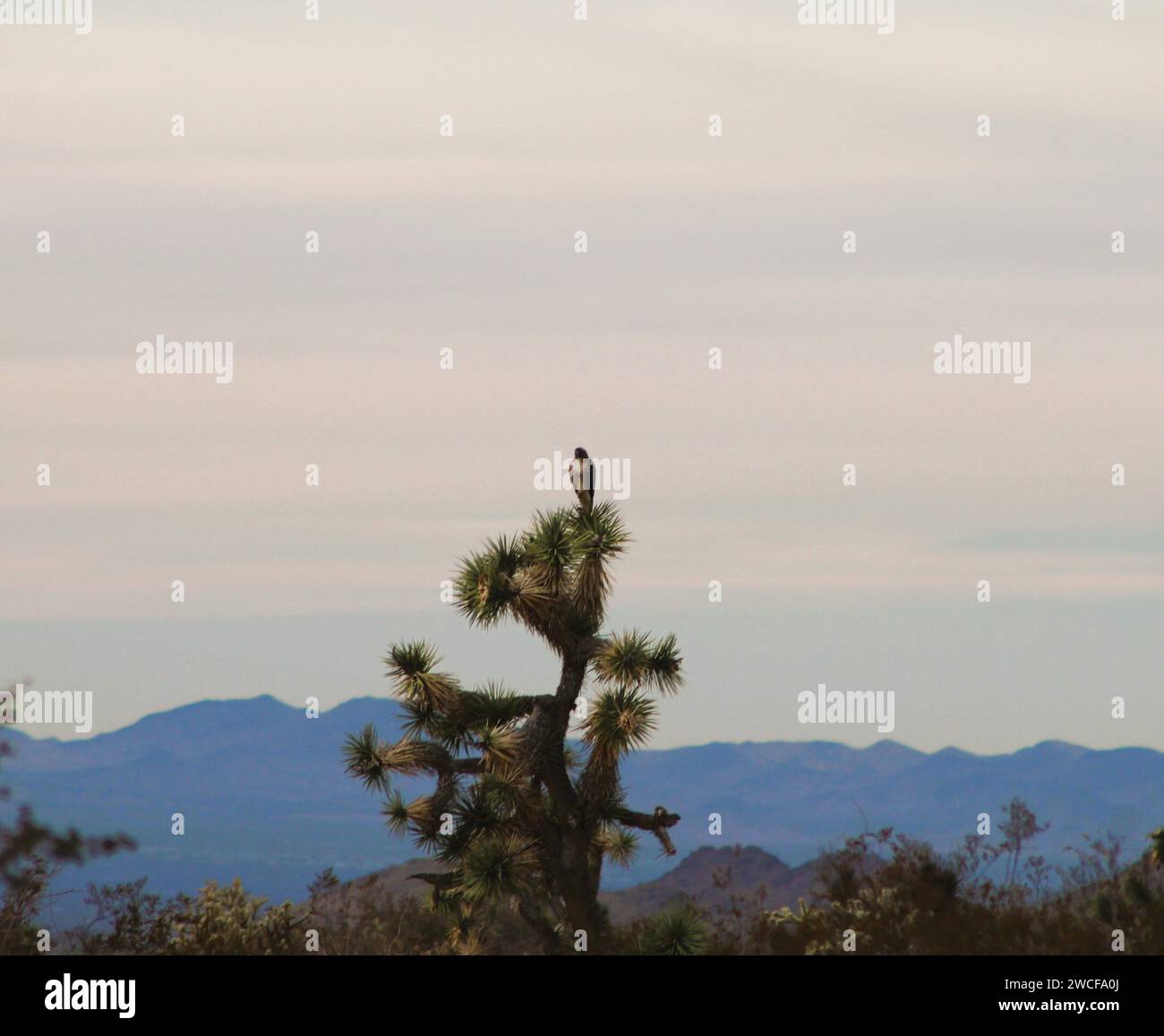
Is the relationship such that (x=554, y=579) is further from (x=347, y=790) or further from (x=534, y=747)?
(x=347, y=790)

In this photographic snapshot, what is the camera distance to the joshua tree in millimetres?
19469

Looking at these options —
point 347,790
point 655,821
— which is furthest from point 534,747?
point 347,790

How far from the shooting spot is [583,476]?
20062 millimetres

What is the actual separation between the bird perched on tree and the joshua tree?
181mm

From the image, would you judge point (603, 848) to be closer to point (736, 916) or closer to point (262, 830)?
point (736, 916)

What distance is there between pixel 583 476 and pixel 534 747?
308 cm

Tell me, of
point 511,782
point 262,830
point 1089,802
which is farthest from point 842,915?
point 1089,802

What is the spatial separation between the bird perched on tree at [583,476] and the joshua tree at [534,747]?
0.59ft

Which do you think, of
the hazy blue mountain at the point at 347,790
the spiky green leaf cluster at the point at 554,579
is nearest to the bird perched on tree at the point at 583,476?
the spiky green leaf cluster at the point at 554,579
